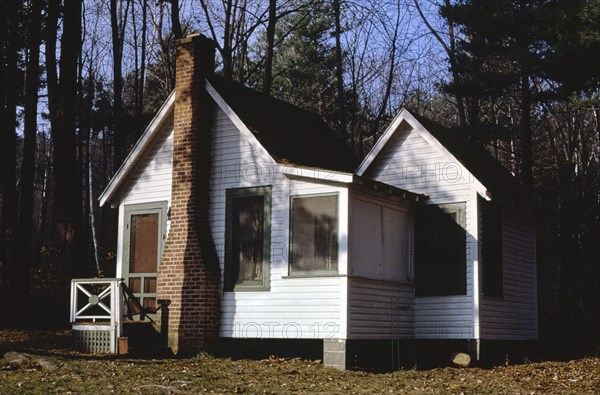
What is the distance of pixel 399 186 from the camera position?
19.0 metres

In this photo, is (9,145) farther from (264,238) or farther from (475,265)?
(475,265)

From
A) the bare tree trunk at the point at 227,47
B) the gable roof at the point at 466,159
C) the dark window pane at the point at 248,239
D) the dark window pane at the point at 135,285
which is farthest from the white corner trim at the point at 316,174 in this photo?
the bare tree trunk at the point at 227,47

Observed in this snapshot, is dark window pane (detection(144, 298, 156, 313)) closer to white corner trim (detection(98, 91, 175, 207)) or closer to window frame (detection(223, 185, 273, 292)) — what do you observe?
window frame (detection(223, 185, 273, 292))

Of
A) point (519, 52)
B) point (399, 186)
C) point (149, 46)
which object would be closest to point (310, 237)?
point (399, 186)

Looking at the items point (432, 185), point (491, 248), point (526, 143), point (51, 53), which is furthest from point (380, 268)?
point (51, 53)

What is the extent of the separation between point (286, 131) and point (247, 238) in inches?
123

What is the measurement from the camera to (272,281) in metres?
16.9

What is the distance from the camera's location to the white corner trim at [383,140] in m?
18.9

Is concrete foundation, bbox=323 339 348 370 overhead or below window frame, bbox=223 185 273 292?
below

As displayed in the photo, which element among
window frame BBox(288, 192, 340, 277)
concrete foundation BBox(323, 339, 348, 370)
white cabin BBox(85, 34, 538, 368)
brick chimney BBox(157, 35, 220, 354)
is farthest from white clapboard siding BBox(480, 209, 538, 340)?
brick chimney BBox(157, 35, 220, 354)

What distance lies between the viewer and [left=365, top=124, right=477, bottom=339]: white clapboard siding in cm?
1764

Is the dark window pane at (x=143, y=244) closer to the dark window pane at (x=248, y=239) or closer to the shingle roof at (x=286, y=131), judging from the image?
the dark window pane at (x=248, y=239)

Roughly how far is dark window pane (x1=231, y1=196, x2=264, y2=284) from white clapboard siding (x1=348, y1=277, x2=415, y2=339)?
224cm

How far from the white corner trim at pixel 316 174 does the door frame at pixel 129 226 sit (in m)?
3.41
